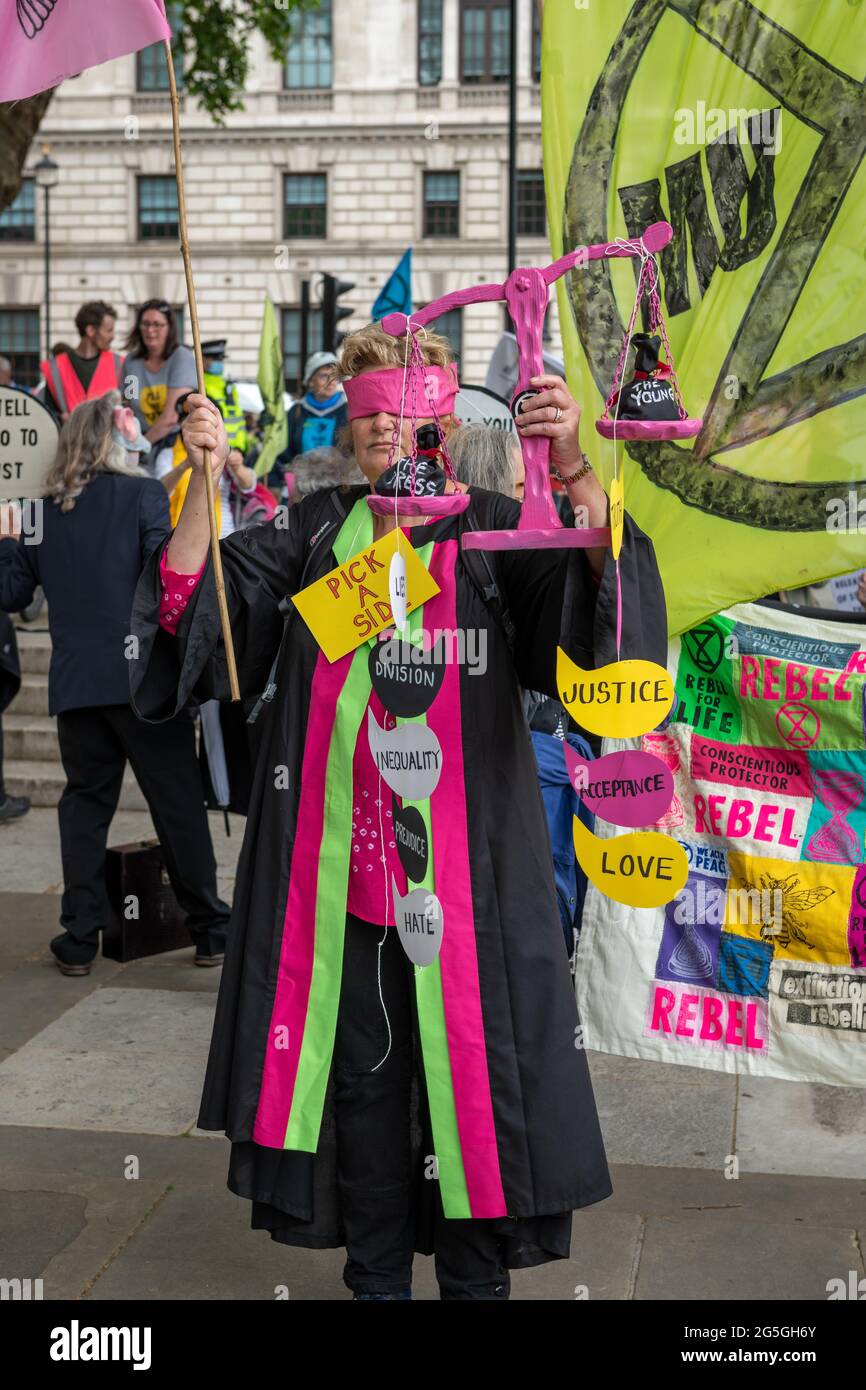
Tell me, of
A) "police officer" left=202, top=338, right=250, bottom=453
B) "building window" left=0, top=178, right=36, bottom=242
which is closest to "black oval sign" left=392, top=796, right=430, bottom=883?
"police officer" left=202, top=338, right=250, bottom=453

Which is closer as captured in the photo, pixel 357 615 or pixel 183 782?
pixel 357 615

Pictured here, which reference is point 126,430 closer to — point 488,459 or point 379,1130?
point 488,459

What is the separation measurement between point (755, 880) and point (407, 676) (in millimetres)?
1681

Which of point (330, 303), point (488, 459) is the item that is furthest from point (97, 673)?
point (330, 303)

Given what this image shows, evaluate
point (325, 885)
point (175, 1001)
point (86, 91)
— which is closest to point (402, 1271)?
point (325, 885)

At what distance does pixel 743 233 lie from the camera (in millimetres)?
3715

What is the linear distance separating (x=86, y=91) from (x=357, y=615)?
39371 mm

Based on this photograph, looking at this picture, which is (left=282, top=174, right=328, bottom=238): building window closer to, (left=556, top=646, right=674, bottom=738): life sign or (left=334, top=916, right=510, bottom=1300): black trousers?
(left=334, top=916, right=510, bottom=1300): black trousers

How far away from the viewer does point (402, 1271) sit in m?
3.09

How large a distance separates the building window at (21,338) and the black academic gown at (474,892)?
39649 millimetres

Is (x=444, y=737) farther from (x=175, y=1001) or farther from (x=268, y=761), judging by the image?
(x=175, y=1001)

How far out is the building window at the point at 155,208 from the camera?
3906cm

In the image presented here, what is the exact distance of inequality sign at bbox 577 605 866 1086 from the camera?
13.6ft

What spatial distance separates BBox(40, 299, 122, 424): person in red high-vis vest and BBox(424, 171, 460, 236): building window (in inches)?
1176
